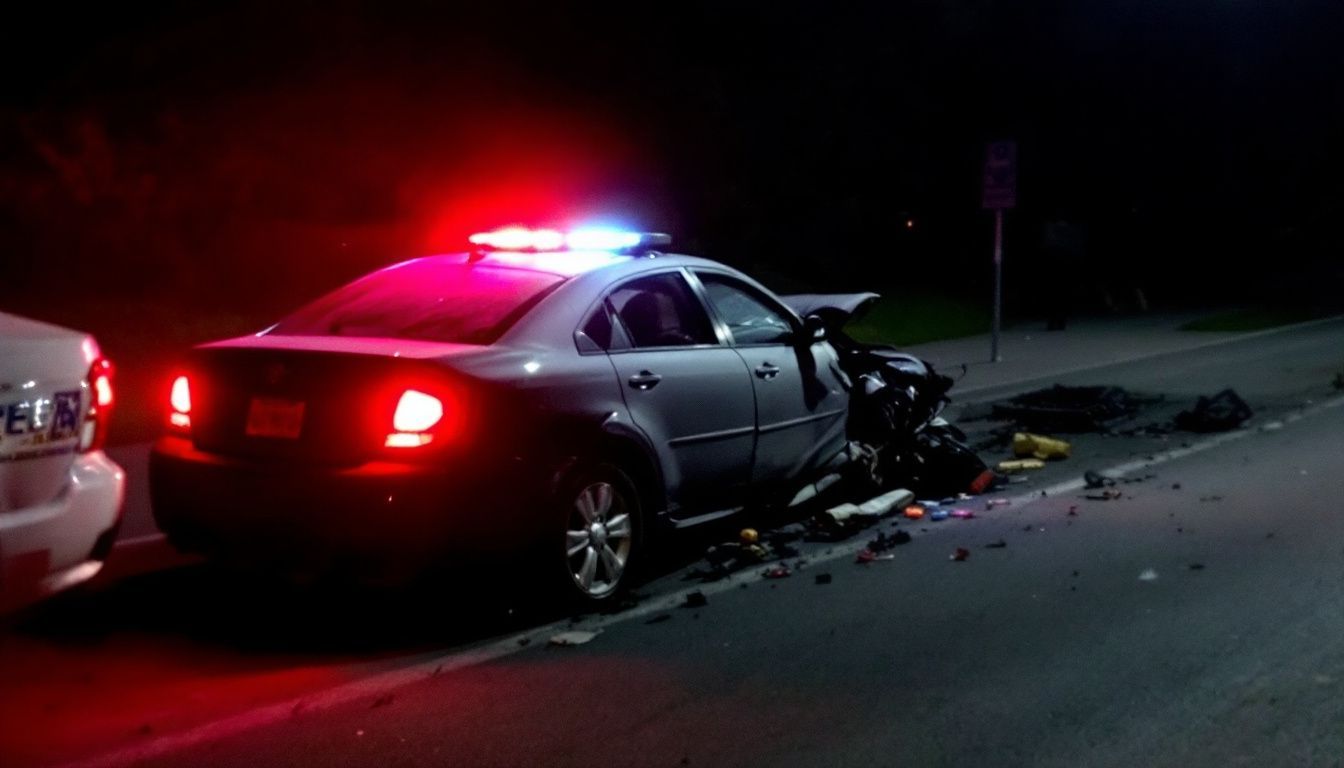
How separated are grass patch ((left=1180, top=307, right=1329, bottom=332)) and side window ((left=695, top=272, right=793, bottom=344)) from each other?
731 inches

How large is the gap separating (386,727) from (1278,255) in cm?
4014

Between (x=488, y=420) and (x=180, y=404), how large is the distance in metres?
1.49

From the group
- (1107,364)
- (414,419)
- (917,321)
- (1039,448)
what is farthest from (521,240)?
(917,321)

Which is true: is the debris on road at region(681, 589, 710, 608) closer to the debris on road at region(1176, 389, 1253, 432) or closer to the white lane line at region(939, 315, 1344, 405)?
the debris on road at region(1176, 389, 1253, 432)

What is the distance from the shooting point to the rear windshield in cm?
676

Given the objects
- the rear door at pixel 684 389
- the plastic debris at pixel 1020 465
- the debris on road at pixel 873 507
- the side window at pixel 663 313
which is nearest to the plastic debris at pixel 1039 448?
the plastic debris at pixel 1020 465

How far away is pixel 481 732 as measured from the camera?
5207 mm

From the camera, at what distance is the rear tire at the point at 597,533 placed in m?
6.54

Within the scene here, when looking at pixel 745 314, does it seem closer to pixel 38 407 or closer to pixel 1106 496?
pixel 1106 496

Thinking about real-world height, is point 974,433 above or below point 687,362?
below

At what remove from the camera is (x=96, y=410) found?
18.0 ft

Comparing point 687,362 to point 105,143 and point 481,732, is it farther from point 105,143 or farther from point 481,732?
point 105,143

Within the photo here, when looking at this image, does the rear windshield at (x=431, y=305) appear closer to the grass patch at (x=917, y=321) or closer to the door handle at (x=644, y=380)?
the door handle at (x=644, y=380)

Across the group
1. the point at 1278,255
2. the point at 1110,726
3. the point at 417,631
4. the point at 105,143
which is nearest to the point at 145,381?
the point at 105,143
